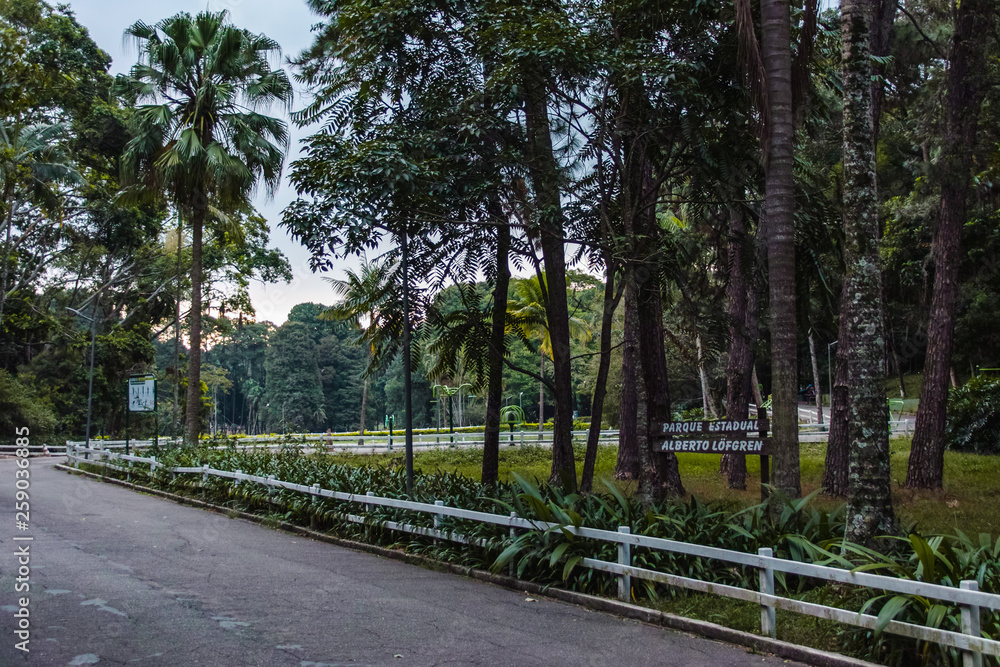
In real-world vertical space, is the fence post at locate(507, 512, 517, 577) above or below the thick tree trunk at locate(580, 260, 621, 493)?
below

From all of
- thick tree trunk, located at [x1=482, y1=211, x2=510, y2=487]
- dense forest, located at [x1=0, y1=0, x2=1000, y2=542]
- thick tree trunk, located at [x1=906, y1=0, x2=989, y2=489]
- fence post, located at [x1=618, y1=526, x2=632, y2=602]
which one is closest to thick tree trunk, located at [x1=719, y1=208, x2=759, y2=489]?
dense forest, located at [x1=0, y1=0, x2=1000, y2=542]

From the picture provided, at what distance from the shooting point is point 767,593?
706 centimetres

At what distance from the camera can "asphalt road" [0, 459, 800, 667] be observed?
6496mm

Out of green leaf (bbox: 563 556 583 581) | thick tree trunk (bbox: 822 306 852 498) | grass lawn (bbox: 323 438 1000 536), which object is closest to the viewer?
green leaf (bbox: 563 556 583 581)

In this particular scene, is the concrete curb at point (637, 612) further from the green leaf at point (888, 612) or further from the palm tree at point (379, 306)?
the palm tree at point (379, 306)

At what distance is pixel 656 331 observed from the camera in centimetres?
1288

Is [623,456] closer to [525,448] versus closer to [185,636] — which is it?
[525,448]

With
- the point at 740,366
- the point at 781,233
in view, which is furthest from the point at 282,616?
the point at 740,366

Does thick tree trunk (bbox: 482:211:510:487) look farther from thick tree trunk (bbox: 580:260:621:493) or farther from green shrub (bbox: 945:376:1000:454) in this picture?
green shrub (bbox: 945:376:1000:454)

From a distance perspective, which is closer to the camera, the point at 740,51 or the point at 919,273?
the point at 740,51

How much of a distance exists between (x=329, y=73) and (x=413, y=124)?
251 cm

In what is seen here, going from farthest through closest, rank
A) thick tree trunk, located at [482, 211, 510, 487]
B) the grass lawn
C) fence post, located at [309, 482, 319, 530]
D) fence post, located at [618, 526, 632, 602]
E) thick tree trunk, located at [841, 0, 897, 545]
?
thick tree trunk, located at [482, 211, 510, 487] → fence post, located at [309, 482, 319, 530] → the grass lawn → fence post, located at [618, 526, 632, 602] → thick tree trunk, located at [841, 0, 897, 545]

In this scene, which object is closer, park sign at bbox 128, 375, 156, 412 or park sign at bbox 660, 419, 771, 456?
park sign at bbox 660, 419, 771, 456

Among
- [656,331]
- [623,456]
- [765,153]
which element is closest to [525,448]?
[623,456]
